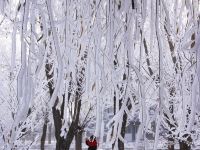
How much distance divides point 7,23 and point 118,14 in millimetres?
10879

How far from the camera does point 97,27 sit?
1.65m

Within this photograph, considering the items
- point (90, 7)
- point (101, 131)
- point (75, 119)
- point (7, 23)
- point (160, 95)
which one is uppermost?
point (7, 23)

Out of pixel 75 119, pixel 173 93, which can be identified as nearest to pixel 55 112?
pixel 75 119

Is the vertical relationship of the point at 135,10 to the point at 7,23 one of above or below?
below

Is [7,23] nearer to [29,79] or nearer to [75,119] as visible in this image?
[75,119]

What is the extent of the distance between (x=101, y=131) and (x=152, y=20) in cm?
49

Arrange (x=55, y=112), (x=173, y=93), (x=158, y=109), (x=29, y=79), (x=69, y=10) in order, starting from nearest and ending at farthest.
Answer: (x=29, y=79), (x=158, y=109), (x=69, y=10), (x=55, y=112), (x=173, y=93)

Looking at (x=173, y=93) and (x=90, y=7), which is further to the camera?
(x=173, y=93)

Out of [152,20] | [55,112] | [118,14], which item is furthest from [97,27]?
[55,112]

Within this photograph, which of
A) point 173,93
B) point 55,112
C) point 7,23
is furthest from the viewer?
point 173,93

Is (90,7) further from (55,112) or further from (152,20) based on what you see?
(55,112)

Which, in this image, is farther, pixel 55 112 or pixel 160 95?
pixel 55 112

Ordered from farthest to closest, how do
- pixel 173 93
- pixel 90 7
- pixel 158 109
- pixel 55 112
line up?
pixel 173 93
pixel 55 112
pixel 90 7
pixel 158 109

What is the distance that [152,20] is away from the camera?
1.65 metres
